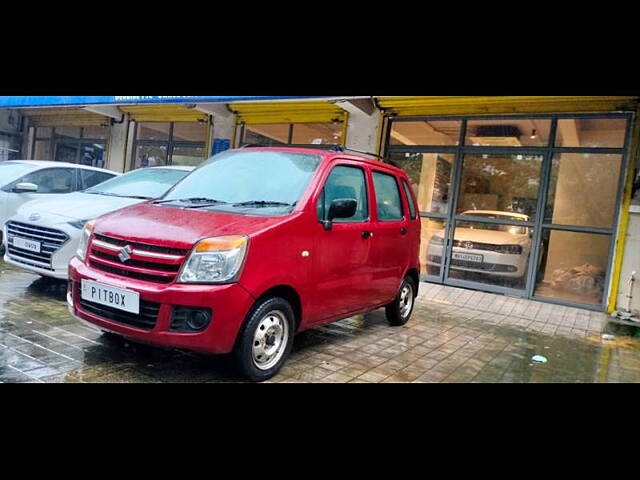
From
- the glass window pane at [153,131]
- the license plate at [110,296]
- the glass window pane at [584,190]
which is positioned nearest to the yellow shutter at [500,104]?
the glass window pane at [584,190]

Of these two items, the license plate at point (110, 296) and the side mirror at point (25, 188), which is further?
the side mirror at point (25, 188)

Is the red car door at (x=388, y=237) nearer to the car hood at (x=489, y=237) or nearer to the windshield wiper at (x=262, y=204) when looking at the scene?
the windshield wiper at (x=262, y=204)

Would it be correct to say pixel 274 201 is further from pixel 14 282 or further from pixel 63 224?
pixel 14 282

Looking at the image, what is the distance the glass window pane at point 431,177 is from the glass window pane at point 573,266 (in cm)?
188

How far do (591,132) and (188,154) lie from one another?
341 inches

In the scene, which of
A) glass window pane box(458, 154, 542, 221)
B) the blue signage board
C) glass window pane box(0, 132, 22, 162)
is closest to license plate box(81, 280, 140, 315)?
the blue signage board

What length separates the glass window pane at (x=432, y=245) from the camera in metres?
9.12

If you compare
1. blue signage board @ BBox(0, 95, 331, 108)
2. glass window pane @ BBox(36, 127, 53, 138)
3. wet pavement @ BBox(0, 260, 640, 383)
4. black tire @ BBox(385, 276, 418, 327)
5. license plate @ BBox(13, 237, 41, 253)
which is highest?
blue signage board @ BBox(0, 95, 331, 108)

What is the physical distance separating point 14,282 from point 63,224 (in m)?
1.32

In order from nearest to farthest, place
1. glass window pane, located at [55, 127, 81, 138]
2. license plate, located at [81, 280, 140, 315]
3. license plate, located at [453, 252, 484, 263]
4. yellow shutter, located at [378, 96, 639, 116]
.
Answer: license plate, located at [81, 280, 140, 315], yellow shutter, located at [378, 96, 639, 116], license plate, located at [453, 252, 484, 263], glass window pane, located at [55, 127, 81, 138]

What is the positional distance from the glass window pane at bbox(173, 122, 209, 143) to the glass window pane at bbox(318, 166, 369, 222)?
7.79m

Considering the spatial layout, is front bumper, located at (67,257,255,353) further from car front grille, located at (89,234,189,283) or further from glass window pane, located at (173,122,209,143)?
glass window pane, located at (173,122,209,143)

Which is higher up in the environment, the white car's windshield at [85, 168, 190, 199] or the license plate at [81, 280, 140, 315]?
the white car's windshield at [85, 168, 190, 199]

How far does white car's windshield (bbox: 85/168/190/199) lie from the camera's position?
22.0ft
